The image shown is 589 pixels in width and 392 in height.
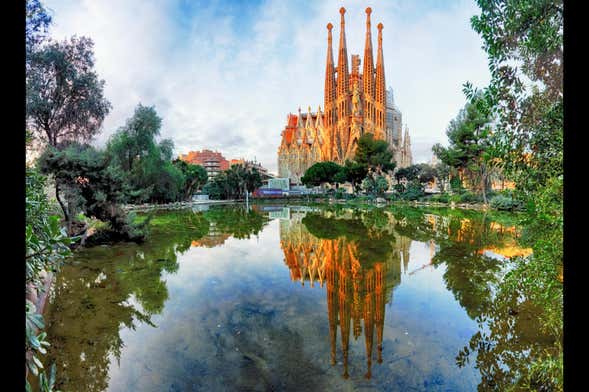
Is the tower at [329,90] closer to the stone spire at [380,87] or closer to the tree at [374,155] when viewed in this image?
the stone spire at [380,87]

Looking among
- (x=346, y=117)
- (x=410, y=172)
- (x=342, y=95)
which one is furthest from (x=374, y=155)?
(x=342, y=95)

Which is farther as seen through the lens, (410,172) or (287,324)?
(410,172)

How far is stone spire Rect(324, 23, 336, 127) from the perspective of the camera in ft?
189

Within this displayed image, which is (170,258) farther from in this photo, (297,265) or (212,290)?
(297,265)

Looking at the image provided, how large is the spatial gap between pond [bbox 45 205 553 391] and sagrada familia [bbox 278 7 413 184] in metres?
45.7

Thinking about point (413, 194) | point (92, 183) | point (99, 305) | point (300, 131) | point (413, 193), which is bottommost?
point (99, 305)

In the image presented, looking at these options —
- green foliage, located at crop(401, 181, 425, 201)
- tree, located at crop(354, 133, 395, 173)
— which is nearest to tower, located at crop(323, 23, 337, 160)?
tree, located at crop(354, 133, 395, 173)

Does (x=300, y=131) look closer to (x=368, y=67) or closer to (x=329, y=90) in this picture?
(x=329, y=90)

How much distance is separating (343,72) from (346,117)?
902cm

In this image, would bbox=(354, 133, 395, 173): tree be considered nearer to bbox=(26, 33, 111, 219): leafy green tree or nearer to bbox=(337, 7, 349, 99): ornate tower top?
bbox=(337, 7, 349, 99): ornate tower top

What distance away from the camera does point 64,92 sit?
474 inches

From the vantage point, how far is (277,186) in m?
57.9

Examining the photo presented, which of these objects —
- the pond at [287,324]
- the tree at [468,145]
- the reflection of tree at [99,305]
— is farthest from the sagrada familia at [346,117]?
the reflection of tree at [99,305]

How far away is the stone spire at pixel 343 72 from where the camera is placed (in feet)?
177
